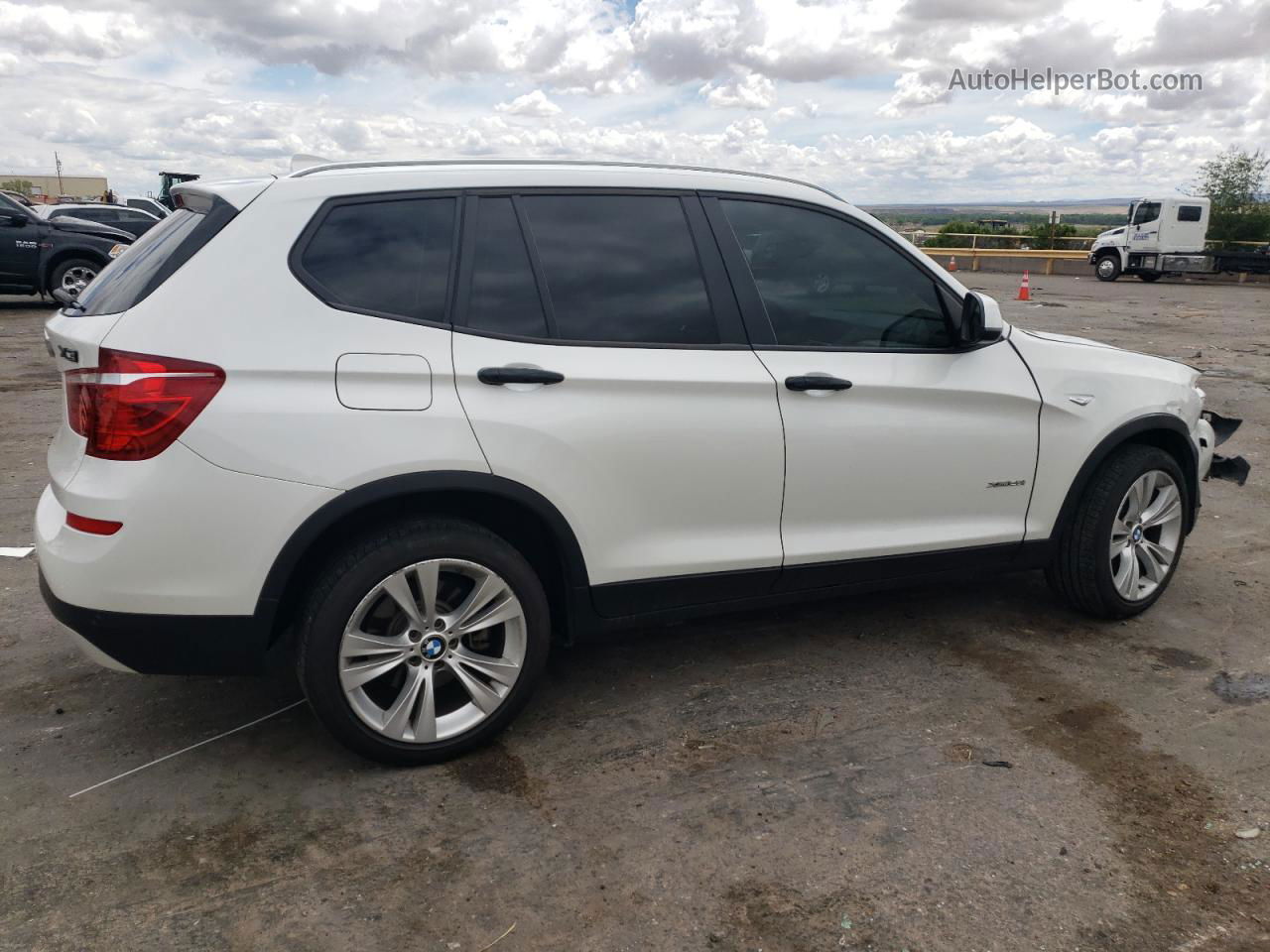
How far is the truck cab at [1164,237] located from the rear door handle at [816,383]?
29650 millimetres

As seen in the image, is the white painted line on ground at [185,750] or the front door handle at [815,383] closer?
the white painted line on ground at [185,750]

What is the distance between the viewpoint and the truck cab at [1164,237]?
95.5 feet

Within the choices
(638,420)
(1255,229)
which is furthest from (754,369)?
(1255,229)

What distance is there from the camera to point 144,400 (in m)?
A: 2.81

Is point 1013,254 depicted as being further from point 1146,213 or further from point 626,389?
point 626,389

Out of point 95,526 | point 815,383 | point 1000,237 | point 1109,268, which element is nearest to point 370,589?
point 95,526

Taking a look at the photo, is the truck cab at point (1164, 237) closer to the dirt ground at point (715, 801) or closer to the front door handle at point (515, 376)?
the dirt ground at point (715, 801)

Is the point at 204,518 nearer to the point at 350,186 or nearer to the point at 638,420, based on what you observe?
the point at 350,186

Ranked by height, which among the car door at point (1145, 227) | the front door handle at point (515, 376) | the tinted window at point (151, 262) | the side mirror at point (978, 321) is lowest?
the front door handle at point (515, 376)

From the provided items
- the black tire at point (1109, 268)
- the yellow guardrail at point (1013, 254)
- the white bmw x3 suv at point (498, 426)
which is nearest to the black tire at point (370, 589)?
the white bmw x3 suv at point (498, 426)

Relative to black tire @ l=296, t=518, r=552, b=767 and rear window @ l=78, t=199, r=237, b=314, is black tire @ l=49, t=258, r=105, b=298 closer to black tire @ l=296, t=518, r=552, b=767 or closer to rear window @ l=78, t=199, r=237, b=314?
rear window @ l=78, t=199, r=237, b=314

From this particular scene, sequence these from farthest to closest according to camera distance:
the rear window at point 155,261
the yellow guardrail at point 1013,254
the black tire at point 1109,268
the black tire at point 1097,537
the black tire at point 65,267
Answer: the yellow guardrail at point 1013,254, the black tire at point 1109,268, the black tire at point 65,267, the black tire at point 1097,537, the rear window at point 155,261

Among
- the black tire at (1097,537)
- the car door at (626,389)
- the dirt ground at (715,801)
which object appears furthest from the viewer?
the black tire at (1097,537)

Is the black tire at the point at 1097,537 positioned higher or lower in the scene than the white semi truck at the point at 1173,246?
lower
